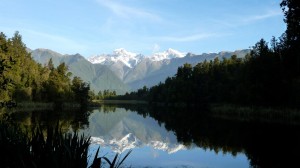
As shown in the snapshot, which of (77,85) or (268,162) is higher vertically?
(77,85)

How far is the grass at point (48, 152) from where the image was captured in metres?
10.3

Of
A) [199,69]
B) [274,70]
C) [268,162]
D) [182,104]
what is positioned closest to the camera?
[268,162]

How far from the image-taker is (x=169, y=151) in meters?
30.3

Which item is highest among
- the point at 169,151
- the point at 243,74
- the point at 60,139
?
the point at 243,74

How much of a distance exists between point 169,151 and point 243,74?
59935 mm

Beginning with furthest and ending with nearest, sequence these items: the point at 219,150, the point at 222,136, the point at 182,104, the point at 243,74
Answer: the point at 182,104 < the point at 243,74 < the point at 222,136 < the point at 219,150

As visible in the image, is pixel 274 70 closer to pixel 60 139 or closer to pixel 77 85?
pixel 60 139

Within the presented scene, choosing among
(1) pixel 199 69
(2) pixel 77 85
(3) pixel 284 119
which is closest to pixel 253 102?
(3) pixel 284 119

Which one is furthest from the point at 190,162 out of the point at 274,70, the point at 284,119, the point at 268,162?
the point at 274,70

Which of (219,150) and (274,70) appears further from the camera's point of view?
(274,70)

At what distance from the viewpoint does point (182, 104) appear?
525 feet

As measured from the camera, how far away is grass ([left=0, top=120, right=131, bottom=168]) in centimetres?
1027

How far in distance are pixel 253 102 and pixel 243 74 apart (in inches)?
373

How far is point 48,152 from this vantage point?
35.8 ft
